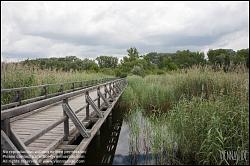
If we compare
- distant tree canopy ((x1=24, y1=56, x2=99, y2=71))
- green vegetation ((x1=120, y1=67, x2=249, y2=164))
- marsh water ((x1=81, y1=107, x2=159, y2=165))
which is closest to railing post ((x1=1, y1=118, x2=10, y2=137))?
green vegetation ((x1=120, y1=67, x2=249, y2=164))

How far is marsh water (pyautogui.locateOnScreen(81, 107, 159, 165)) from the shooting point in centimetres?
546

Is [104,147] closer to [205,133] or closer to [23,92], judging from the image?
[23,92]

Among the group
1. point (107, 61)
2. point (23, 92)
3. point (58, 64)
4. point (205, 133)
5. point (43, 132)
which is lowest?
point (205, 133)

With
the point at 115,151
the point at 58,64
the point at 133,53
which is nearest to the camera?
the point at 115,151

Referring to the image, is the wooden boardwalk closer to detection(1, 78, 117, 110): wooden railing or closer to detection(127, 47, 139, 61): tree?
detection(1, 78, 117, 110): wooden railing

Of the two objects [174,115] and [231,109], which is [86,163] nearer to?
[174,115]

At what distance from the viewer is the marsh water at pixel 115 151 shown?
5463mm

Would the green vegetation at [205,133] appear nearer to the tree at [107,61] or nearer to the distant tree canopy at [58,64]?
the distant tree canopy at [58,64]

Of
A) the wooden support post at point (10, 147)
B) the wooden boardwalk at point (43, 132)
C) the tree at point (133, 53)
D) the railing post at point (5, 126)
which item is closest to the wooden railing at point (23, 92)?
the wooden boardwalk at point (43, 132)

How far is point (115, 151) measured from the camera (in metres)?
6.39

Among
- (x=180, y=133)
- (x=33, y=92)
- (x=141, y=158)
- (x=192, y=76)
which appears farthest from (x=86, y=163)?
(x=192, y=76)

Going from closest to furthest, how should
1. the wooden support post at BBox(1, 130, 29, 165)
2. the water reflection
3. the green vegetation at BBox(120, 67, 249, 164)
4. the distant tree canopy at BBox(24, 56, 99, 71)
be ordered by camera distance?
the wooden support post at BBox(1, 130, 29, 165), the green vegetation at BBox(120, 67, 249, 164), the water reflection, the distant tree canopy at BBox(24, 56, 99, 71)

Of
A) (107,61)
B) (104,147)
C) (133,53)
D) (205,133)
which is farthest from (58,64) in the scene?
(107,61)

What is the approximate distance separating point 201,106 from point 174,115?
103 cm
